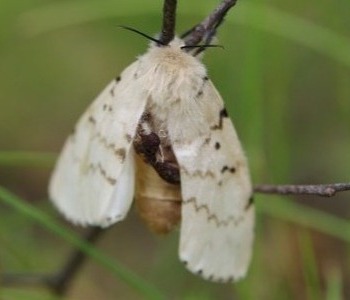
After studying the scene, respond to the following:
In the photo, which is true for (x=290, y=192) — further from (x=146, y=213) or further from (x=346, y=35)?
(x=346, y=35)

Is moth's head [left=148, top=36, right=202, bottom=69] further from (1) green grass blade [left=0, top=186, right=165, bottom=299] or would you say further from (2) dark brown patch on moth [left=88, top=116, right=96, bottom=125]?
(1) green grass blade [left=0, top=186, right=165, bottom=299]

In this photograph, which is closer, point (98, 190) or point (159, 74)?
point (159, 74)

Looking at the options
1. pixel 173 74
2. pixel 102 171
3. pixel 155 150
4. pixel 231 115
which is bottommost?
pixel 231 115

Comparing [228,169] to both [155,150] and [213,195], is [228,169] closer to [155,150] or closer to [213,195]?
[213,195]

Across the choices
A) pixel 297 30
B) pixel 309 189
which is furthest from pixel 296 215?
pixel 309 189

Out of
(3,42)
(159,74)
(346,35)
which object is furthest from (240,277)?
(3,42)

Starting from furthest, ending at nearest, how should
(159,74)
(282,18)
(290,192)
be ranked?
(282,18) → (290,192) → (159,74)
